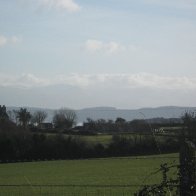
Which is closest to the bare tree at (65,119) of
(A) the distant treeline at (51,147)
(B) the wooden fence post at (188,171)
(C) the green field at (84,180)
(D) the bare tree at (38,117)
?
(D) the bare tree at (38,117)

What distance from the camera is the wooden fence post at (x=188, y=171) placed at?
16.0 feet

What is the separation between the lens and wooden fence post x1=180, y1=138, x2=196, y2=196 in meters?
4.89

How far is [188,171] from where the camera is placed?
4961 mm

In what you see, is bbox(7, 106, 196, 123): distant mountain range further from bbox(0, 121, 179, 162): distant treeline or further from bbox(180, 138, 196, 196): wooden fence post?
bbox(0, 121, 179, 162): distant treeline

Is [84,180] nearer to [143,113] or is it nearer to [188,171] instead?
[143,113]

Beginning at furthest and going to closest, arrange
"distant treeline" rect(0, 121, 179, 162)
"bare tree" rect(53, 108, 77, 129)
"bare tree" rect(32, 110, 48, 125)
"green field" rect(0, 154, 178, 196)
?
"bare tree" rect(32, 110, 48, 125) < "bare tree" rect(53, 108, 77, 129) < "distant treeline" rect(0, 121, 179, 162) < "green field" rect(0, 154, 178, 196)

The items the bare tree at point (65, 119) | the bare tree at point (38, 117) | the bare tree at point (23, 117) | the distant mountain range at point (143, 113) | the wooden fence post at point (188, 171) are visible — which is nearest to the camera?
the wooden fence post at point (188, 171)

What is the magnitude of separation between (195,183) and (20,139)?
79397 millimetres

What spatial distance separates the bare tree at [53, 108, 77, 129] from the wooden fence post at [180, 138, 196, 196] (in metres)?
106

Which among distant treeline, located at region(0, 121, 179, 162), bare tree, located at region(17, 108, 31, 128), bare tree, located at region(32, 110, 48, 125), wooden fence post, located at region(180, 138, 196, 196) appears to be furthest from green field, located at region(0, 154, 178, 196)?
bare tree, located at region(32, 110, 48, 125)

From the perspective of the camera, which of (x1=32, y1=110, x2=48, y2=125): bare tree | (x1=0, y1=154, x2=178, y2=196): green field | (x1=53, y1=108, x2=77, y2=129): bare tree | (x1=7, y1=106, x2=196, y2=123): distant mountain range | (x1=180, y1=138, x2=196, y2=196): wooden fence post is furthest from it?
(x1=32, y1=110, x2=48, y2=125): bare tree

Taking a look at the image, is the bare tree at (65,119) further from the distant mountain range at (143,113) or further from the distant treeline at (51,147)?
the distant mountain range at (143,113)

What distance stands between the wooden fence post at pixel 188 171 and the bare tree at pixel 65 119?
4168 inches

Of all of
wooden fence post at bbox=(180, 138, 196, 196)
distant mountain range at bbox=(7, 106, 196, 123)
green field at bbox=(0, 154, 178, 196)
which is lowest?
green field at bbox=(0, 154, 178, 196)
